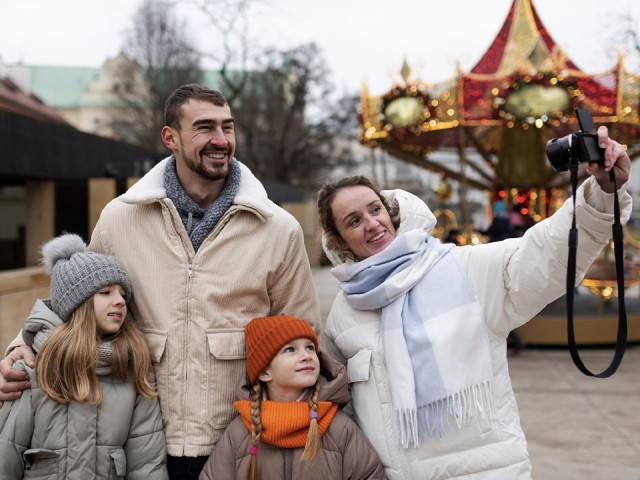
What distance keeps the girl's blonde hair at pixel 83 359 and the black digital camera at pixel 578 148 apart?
1.49 meters

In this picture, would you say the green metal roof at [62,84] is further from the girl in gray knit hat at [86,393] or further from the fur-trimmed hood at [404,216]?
the fur-trimmed hood at [404,216]

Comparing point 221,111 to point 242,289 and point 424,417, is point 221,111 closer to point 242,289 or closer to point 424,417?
point 242,289

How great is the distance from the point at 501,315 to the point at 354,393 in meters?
0.57

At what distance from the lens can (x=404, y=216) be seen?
7.92 feet

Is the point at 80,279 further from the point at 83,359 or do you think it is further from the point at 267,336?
the point at 267,336

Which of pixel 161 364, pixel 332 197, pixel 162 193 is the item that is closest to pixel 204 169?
pixel 162 193

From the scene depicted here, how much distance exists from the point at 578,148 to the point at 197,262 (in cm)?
131

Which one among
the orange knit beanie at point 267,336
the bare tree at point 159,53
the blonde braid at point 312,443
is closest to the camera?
the blonde braid at point 312,443

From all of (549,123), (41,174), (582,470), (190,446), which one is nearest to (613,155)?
(190,446)

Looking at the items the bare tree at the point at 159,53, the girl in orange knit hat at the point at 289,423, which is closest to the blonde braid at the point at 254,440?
the girl in orange knit hat at the point at 289,423

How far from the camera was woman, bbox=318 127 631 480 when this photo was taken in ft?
6.77

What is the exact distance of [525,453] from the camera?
2.13 m

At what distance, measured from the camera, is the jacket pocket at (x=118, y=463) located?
7.30 feet

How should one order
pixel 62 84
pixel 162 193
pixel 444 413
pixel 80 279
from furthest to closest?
pixel 62 84, pixel 162 193, pixel 80 279, pixel 444 413
